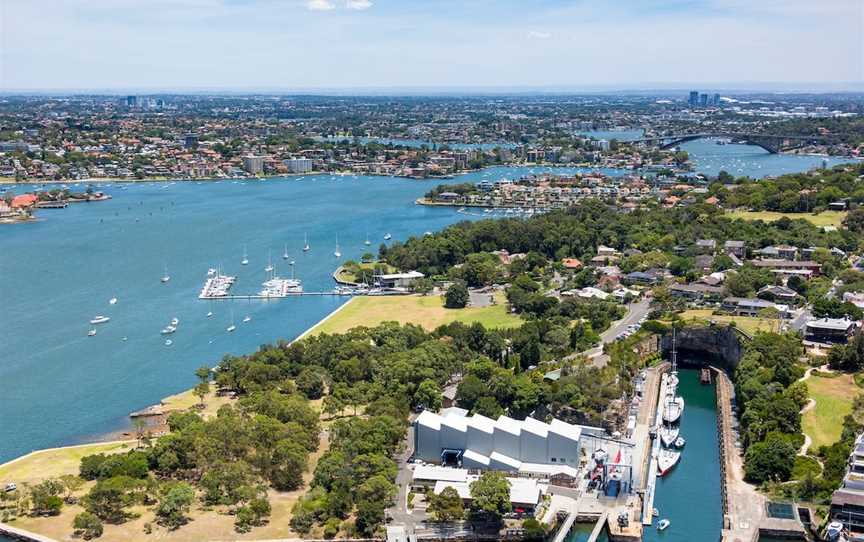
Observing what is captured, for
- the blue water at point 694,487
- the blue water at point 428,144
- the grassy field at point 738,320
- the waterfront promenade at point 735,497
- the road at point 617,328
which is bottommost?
the blue water at point 694,487

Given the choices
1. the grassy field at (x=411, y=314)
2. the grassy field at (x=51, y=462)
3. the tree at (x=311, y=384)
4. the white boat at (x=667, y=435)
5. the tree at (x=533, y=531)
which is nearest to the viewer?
the tree at (x=533, y=531)

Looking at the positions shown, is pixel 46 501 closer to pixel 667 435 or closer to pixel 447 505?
pixel 447 505

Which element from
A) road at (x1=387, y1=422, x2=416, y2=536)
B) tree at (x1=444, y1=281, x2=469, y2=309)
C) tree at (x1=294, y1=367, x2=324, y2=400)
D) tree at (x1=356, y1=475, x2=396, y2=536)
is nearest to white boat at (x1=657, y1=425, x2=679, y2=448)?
road at (x1=387, y1=422, x2=416, y2=536)

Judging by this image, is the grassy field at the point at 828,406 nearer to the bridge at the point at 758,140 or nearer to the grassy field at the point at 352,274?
the grassy field at the point at 352,274

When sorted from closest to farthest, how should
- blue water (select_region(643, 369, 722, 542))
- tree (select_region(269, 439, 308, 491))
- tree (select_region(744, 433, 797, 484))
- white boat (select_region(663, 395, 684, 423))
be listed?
blue water (select_region(643, 369, 722, 542))
tree (select_region(744, 433, 797, 484))
tree (select_region(269, 439, 308, 491))
white boat (select_region(663, 395, 684, 423))

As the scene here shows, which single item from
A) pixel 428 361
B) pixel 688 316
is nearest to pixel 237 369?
pixel 428 361

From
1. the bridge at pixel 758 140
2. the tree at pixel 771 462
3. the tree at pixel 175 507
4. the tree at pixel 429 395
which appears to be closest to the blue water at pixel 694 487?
the tree at pixel 771 462

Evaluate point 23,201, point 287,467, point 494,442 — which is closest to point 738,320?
point 494,442

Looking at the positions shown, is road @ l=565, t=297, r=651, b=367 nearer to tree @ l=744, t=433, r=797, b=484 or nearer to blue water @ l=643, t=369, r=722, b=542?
blue water @ l=643, t=369, r=722, b=542
